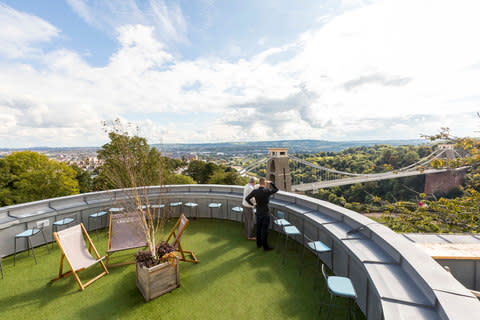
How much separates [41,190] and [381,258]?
73.7ft

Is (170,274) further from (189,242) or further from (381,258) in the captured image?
(381,258)

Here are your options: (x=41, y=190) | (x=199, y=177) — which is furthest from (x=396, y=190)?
(x=41, y=190)

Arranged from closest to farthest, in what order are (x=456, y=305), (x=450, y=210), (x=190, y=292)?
(x=456, y=305), (x=190, y=292), (x=450, y=210)

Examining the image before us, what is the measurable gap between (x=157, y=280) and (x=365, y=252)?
9.74ft

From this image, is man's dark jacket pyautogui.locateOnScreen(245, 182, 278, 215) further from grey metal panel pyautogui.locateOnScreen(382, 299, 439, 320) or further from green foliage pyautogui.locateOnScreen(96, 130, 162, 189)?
grey metal panel pyautogui.locateOnScreen(382, 299, 439, 320)

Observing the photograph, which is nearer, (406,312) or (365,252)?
(406,312)

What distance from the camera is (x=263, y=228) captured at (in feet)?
14.9

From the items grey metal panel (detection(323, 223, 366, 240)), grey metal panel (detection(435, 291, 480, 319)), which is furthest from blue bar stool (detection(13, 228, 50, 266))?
grey metal panel (detection(435, 291, 480, 319))

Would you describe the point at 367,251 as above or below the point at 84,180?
above

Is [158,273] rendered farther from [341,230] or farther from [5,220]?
[5,220]

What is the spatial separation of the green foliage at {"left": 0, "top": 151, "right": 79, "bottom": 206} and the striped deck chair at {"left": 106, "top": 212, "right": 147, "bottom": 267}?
17.4 meters

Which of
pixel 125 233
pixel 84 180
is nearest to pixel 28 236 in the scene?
pixel 125 233

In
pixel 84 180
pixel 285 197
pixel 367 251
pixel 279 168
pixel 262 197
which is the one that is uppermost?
pixel 262 197

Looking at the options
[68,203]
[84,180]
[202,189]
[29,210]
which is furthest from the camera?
[84,180]
